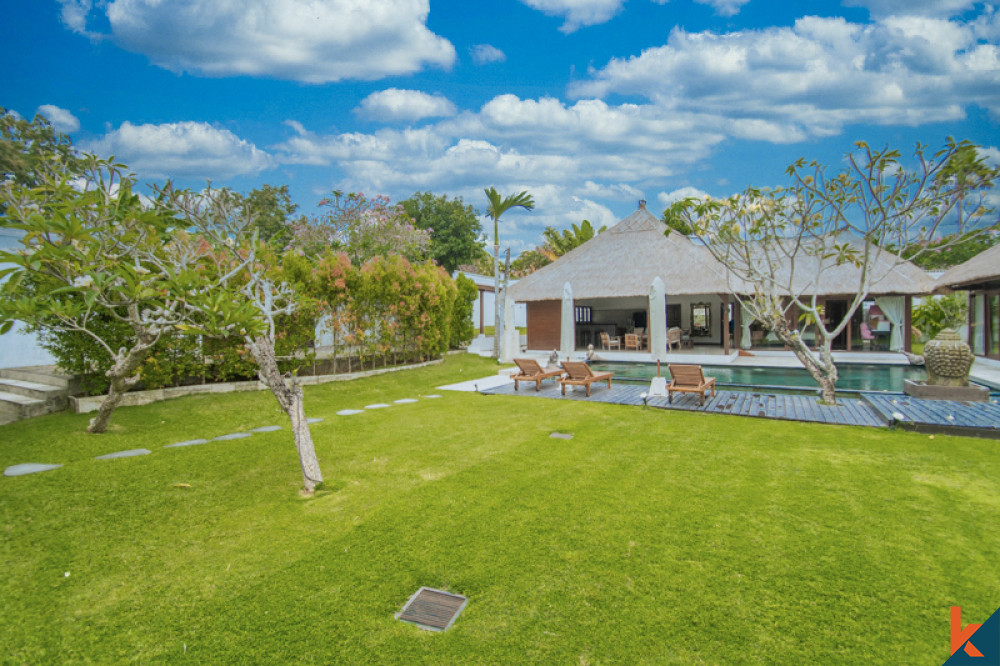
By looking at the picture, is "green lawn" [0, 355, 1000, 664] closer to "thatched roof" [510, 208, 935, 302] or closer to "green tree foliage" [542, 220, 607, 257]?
"thatched roof" [510, 208, 935, 302]

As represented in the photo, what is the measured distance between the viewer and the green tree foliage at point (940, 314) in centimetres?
2166

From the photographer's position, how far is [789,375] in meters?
14.9

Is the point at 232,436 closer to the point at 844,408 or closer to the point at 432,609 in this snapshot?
the point at 432,609

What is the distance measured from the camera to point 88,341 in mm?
8641

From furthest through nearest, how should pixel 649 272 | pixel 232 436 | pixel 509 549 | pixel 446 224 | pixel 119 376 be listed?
pixel 446 224
pixel 649 272
pixel 232 436
pixel 119 376
pixel 509 549

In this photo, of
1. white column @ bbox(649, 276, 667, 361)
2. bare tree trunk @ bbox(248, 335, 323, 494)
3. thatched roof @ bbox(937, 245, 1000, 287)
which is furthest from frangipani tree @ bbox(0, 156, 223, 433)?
thatched roof @ bbox(937, 245, 1000, 287)

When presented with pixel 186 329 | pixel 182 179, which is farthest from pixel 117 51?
pixel 186 329

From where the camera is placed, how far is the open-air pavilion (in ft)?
59.7

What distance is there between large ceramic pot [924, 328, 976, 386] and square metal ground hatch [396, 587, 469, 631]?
11.2m

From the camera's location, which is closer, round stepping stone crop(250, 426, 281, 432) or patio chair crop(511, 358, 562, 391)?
round stepping stone crop(250, 426, 281, 432)

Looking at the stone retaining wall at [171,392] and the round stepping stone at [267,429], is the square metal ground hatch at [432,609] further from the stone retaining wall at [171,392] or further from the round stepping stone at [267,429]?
the stone retaining wall at [171,392]

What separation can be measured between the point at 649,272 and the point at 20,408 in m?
18.9

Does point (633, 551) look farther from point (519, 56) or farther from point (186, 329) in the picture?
point (519, 56)

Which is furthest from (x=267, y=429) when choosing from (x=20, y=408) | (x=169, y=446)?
(x=20, y=408)
